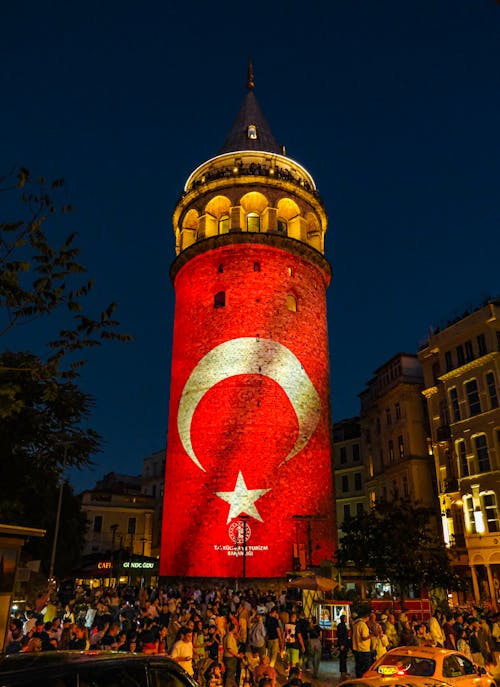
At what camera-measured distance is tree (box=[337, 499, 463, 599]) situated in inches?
898

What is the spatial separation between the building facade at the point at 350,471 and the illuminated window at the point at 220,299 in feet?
92.9

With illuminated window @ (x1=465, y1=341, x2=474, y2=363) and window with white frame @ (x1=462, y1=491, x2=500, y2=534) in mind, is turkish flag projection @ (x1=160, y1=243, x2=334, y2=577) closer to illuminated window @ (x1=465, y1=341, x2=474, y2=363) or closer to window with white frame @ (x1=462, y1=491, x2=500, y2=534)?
window with white frame @ (x1=462, y1=491, x2=500, y2=534)

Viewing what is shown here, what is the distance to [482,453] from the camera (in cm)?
3503

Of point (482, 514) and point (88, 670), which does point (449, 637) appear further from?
point (482, 514)

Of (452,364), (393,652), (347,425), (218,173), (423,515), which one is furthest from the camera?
(347,425)

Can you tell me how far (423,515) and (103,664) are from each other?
72.6 feet

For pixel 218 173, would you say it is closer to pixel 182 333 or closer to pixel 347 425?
pixel 182 333

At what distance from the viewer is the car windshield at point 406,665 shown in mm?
10633

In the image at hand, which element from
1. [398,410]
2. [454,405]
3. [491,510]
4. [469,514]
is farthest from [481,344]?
[398,410]

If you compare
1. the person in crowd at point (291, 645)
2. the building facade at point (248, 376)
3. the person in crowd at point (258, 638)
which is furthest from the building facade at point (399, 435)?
the person in crowd at point (258, 638)

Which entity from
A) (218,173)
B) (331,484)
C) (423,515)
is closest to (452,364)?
(331,484)

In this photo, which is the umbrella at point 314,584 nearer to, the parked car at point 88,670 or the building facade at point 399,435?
the parked car at point 88,670

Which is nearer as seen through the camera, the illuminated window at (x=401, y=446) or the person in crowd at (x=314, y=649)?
the person in crowd at (x=314, y=649)

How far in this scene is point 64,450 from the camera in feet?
76.3
